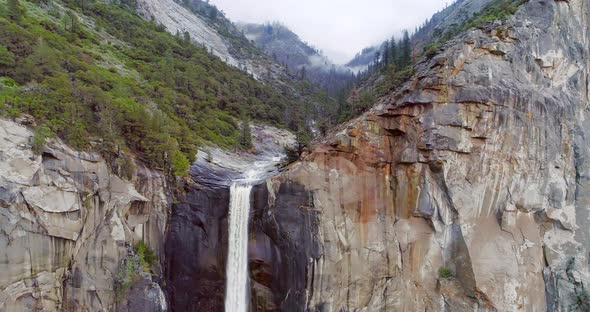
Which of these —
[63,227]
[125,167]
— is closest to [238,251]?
[125,167]

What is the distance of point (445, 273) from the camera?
76.4 ft

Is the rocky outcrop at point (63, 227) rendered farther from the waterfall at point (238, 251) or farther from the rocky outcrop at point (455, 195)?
the rocky outcrop at point (455, 195)

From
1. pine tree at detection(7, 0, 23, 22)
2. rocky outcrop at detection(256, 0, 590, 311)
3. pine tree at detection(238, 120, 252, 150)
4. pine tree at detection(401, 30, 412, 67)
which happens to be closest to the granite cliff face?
rocky outcrop at detection(256, 0, 590, 311)

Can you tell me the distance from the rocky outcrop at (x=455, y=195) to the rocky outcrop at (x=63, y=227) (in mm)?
9311

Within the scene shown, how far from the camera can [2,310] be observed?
55.9ft

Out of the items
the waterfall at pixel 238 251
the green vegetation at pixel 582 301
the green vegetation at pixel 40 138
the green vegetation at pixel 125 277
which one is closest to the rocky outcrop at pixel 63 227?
the green vegetation at pixel 125 277

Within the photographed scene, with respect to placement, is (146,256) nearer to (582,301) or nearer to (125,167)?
(125,167)

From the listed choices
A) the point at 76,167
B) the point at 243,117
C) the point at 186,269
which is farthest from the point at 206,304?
the point at 243,117

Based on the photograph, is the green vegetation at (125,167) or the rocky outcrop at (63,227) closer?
the rocky outcrop at (63,227)

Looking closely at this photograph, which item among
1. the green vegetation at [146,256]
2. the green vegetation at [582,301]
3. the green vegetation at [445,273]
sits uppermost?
the green vegetation at [146,256]

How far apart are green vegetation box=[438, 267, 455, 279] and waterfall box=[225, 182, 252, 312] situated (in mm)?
12600

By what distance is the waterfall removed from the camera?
23938 millimetres

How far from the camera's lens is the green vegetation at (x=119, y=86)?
2209 cm

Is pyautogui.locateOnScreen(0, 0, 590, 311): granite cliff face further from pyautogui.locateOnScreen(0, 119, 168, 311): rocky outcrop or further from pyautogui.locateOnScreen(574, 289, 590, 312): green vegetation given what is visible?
pyautogui.locateOnScreen(574, 289, 590, 312): green vegetation
